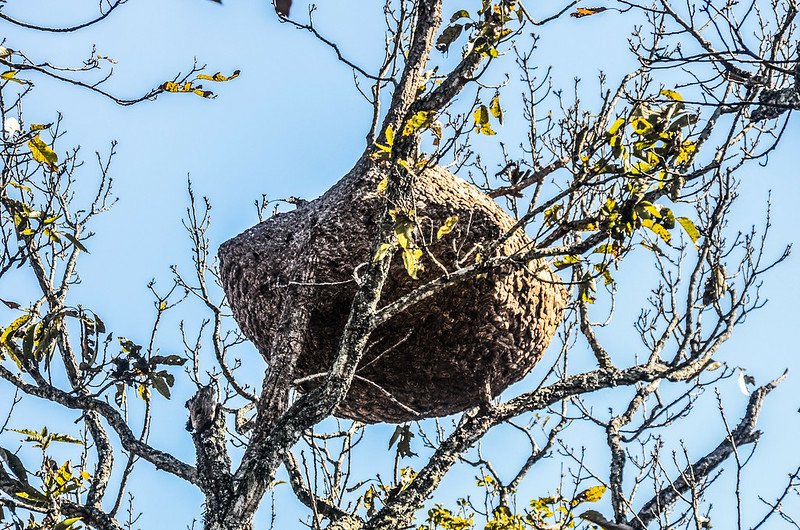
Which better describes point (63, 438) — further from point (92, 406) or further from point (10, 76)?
point (10, 76)

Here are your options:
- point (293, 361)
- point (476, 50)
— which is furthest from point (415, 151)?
point (293, 361)

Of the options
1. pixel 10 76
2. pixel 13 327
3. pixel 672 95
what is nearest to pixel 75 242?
pixel 13 327

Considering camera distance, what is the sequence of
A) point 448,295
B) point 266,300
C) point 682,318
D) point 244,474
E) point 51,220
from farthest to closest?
point 682,318
point 266,300
point 448,295
point 51,220
point 244,474

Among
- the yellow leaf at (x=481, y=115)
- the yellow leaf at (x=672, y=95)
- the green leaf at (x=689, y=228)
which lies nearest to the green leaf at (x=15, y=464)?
the yellow leaf at (x=481, y=115)

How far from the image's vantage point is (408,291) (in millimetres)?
4590

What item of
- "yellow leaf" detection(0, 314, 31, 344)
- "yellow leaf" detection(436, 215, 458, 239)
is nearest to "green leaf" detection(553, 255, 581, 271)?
"yellow leaf" detection(436, 215, 458, 239)

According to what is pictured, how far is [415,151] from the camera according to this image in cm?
405

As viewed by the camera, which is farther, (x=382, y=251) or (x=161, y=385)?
(x=161, y=385)

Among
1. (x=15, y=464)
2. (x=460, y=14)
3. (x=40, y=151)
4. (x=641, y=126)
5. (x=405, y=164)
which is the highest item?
(x=460, y=14)

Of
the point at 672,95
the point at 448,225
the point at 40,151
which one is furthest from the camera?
the point at 448,225

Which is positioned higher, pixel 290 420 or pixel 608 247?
pixel 608 247

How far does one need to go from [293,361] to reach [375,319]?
0.53 meters

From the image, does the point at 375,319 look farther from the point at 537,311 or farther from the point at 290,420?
the point at 537,311

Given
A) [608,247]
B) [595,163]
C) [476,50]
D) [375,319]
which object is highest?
[476,50]
